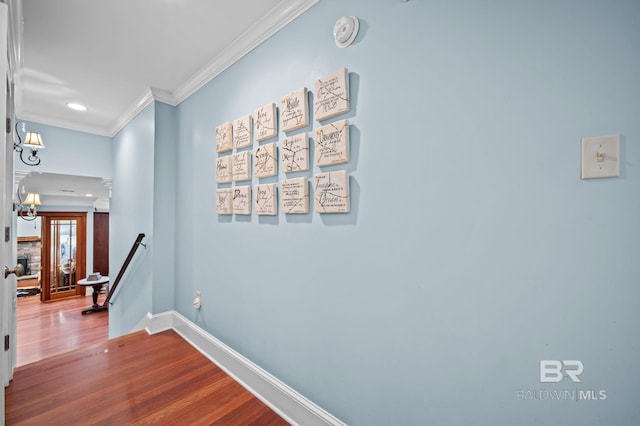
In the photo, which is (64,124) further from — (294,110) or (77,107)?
(294,110)

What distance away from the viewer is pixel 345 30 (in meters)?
1.22

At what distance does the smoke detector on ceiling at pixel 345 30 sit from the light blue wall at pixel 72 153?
379 centimetres

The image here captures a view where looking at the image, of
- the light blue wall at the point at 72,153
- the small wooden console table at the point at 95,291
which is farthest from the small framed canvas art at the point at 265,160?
the small wooden console table at the point at 95,291

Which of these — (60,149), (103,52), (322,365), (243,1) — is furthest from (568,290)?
(60,149)

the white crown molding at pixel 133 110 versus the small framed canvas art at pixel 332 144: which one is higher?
the white crown molding at pixel 133 110

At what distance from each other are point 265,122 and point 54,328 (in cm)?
579

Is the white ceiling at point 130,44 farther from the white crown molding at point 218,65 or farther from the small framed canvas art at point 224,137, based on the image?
the small framed canvas art at point 224,137

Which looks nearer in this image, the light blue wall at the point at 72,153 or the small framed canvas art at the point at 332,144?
the small framed canvas art at the point at 332,144

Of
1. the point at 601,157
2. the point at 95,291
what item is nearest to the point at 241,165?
the point at 601,157

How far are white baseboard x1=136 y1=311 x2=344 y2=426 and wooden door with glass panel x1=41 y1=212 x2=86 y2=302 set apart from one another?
229 inches

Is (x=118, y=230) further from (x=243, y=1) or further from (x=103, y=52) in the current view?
(x=243, y=1)

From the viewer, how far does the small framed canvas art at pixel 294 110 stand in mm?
1390

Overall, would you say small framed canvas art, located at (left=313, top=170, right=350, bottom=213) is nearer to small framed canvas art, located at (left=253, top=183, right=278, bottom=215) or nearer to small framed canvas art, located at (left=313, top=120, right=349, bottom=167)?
small framed canvas art, located at (left=313, top=120, right=349, bottom=167)

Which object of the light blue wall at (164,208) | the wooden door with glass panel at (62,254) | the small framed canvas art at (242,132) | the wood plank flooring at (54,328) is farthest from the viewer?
the wooden door with glass panel at (62,254)
